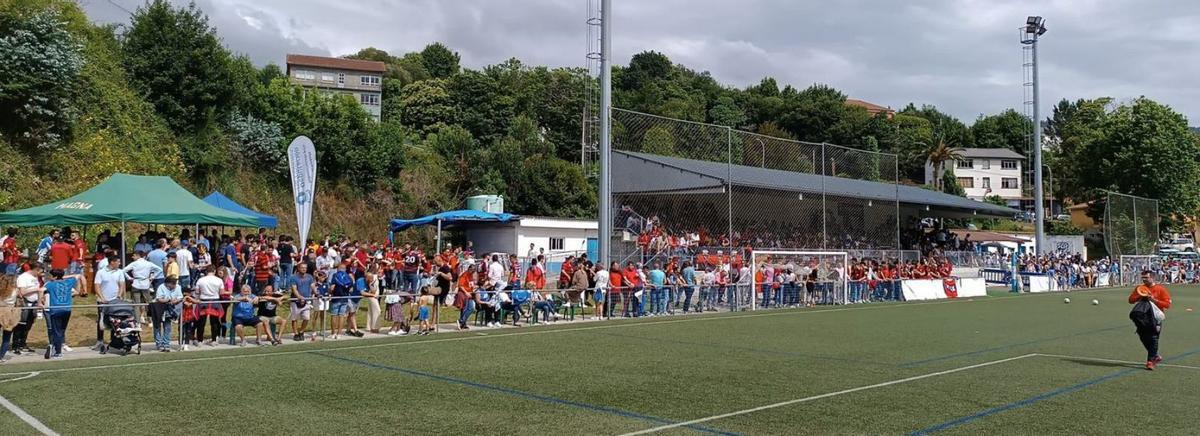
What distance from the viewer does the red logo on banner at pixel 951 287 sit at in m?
30.8

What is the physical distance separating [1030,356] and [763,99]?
81.9m

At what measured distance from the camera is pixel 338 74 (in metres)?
83.4

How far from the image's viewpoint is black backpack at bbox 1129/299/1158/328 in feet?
38.5

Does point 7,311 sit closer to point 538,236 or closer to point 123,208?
point 123,208

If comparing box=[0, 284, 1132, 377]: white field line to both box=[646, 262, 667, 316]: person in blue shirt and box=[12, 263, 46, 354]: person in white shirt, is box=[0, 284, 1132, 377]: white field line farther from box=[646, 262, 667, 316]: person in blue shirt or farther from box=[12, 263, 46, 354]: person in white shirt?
box=[12, 263, 46, 354]: person in white shirt

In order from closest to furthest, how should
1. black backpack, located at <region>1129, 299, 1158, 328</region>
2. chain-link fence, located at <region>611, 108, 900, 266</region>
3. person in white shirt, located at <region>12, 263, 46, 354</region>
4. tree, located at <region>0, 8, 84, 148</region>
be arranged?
black backpack, located at <region>1129, 299, 1158, 328</region>
person in white shirt, located at <region>12, 263, 46, 354</region>
chain-link fence, located at <region>611, 108, 900, 266</region>
tree, located at <region>0, 8, 84, 148</region>

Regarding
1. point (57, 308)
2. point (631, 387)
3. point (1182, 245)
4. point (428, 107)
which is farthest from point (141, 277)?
point (1182, 245)

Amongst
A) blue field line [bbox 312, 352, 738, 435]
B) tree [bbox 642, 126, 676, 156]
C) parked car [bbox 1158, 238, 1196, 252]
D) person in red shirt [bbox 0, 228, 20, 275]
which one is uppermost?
tree [bbox 642, 126, 676, 156]

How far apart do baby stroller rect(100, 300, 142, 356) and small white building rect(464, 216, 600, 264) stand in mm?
20037

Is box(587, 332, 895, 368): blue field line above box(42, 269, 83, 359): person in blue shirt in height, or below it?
below

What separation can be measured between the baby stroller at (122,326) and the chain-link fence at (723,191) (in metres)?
12.9

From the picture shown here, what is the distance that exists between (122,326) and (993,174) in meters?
97.9

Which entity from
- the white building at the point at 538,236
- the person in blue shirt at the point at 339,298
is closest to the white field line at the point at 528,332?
the person in blue shirt at the point at 339,298

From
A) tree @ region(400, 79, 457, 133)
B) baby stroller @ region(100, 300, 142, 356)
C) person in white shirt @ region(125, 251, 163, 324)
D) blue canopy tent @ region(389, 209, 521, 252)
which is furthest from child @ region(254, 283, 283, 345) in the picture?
tree @ region(400, 79, 457, 133)
